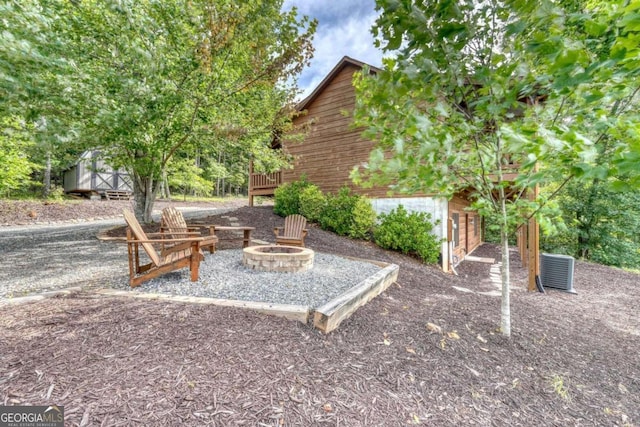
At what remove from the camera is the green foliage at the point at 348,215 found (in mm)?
7562

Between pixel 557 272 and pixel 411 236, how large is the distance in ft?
10.1

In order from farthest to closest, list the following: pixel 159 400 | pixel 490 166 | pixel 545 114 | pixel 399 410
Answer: pixel 490 166, pixel 545 114, pixel 399 410, pixel 159 400

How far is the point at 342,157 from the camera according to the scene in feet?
29.0

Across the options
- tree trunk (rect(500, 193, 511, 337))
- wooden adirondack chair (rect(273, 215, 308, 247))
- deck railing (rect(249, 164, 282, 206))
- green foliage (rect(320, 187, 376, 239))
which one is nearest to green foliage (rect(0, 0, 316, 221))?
wooden adirondack chair (rect(273, 215, 308, 247))

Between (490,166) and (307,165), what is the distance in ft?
25.5

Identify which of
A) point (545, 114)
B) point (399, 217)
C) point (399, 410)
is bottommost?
point (399, 410)

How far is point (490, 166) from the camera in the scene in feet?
8.37

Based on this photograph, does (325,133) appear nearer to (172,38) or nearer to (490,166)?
(172,38)

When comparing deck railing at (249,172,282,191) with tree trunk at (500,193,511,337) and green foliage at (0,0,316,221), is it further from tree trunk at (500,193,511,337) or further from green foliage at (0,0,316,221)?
tree trunk at (500,193,511,337)

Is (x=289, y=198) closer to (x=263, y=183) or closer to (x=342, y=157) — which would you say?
(x=342, y=157)

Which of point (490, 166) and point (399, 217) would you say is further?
point (399, 217)

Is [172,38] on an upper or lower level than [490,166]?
upper

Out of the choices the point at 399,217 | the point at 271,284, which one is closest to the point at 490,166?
the point at 271,284

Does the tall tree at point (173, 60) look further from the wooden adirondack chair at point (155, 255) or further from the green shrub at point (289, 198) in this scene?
the green shrub at point (289, 198)
